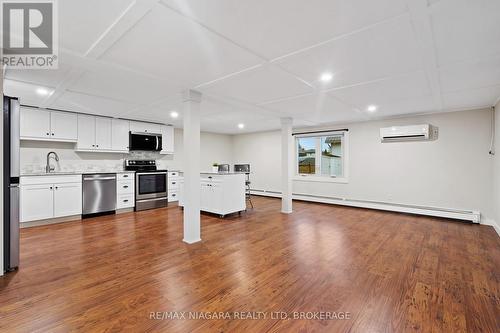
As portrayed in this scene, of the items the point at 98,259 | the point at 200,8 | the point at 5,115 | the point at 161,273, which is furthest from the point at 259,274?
the point at 5,115

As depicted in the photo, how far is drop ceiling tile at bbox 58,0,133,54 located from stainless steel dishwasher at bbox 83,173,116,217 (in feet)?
11.7

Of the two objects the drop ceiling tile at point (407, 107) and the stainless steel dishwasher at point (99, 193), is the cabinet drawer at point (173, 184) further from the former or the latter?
the drop ceiling tile at point (407, 107)

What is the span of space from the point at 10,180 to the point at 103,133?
10.6ft

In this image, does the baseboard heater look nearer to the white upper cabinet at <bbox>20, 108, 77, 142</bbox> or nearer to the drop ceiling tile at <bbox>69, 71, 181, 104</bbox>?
the drop ceiling tile at <bbox>69, 71, 181, 104</bbox>

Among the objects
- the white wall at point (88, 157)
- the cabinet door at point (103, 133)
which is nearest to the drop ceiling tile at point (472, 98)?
the white wall at point (88, 157)

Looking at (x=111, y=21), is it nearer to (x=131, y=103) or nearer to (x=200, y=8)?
(x=200, y=8)

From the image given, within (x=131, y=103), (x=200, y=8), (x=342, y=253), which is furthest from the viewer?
(x=131, y=103)

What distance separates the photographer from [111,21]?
1.71m

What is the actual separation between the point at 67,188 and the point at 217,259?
3787mm

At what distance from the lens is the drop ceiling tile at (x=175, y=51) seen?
175cm

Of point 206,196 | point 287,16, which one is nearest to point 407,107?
point 287,16

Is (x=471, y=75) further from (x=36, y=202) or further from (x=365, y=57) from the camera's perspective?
(x=36, y=202)

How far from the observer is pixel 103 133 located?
5355 millimetres

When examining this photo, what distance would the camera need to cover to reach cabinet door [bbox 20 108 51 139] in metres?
4.33
